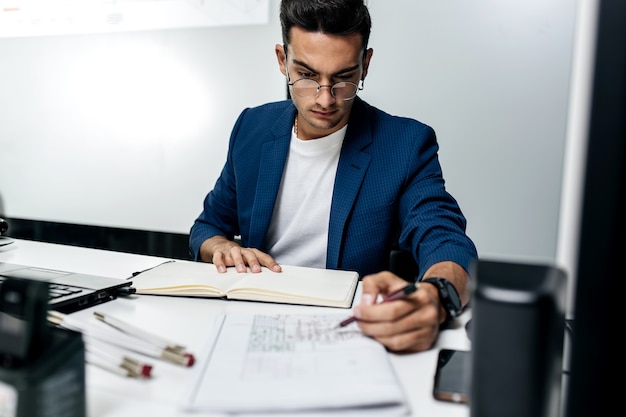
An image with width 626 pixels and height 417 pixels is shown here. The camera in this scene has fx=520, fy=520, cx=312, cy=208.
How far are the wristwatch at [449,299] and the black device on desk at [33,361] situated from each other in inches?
20.9

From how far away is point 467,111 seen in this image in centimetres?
189

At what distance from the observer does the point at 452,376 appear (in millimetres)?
632

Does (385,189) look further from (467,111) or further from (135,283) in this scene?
(467,111)

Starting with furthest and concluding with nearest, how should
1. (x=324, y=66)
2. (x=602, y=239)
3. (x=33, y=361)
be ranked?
(x=324, y=66), (x=33, y=361), (x=602, y=239)

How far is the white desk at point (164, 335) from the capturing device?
566mm

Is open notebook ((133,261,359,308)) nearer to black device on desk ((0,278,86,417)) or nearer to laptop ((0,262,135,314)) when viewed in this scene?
laptop ((0,262,135,314))

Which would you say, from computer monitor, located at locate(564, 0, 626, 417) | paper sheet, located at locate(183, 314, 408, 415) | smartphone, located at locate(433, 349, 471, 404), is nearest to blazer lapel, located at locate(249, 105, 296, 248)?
paper sheet, located at locate(183, 314, 408, 415)

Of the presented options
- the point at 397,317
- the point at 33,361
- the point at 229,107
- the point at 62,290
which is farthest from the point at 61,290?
the point at 229,107

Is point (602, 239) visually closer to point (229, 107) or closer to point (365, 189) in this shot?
point (365, 189)

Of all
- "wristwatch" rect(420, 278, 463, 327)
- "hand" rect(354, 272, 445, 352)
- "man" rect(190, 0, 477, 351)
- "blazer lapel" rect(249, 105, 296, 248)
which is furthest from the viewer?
"blazer lapel" rect(249, 105, 296, 248)

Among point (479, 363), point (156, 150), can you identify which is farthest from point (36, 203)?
point (479, 363)

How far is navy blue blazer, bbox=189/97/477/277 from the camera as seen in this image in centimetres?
124

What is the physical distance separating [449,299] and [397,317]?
0.49 ft

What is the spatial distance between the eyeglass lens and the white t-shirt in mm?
167
